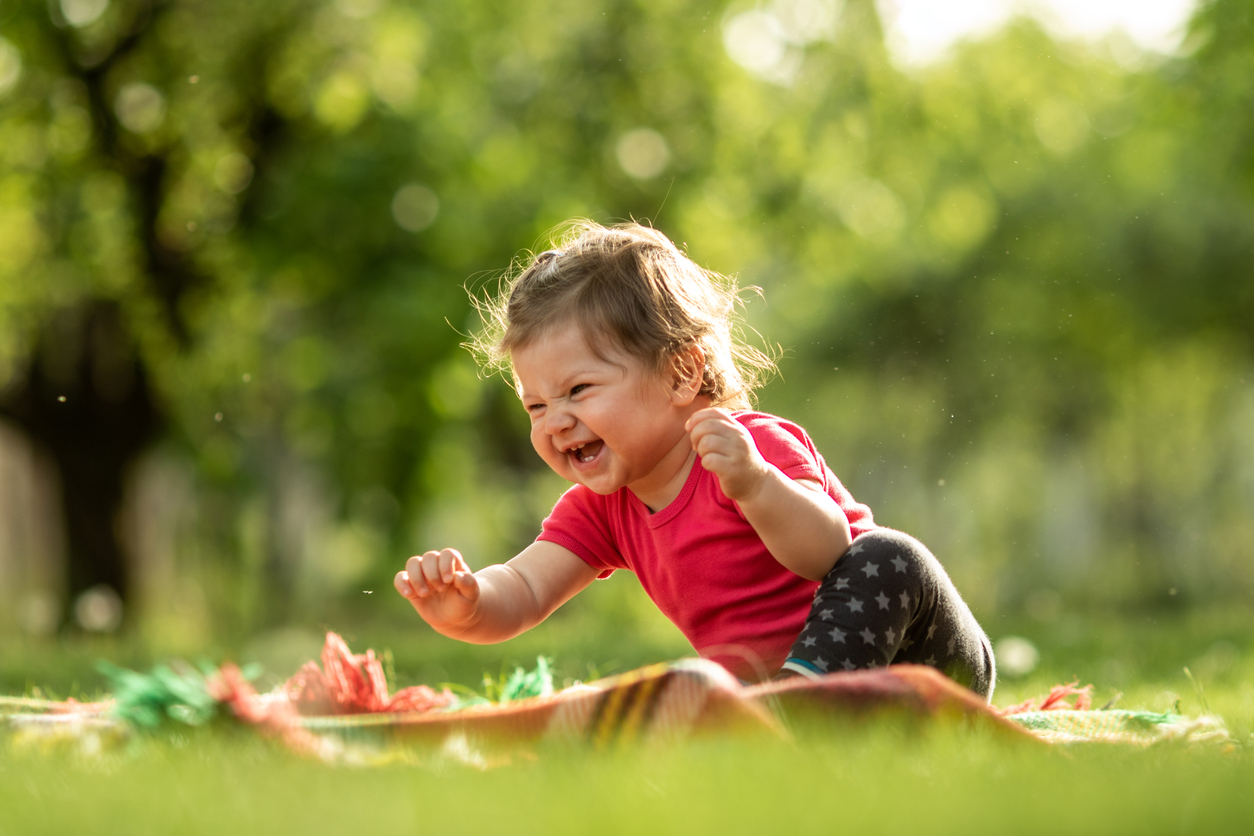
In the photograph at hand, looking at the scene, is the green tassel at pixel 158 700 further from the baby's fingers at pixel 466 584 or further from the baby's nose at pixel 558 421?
the baby's nose at pixel 558 421

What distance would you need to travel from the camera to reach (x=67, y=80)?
27.9ft

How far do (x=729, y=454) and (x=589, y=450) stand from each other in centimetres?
48

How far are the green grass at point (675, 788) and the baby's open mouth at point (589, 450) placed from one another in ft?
3.11

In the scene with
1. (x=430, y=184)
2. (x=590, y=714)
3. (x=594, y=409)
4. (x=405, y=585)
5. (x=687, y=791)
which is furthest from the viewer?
(x=430, y=184)

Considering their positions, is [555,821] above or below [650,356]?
below

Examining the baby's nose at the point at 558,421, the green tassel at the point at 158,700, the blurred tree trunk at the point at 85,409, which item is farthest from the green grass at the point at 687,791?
the blurred tree trunk at the point at 85,409

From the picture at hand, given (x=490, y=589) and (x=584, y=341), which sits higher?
(x=584, y=341)

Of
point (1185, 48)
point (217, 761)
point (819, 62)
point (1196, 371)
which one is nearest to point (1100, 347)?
point (1196, 371)

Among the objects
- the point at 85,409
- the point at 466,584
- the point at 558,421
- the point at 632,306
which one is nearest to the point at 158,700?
the point at 466,584

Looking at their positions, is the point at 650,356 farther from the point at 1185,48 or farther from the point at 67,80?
the point at 67,80

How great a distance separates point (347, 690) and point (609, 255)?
1113 mm

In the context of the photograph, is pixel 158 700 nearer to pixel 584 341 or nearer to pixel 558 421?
pixel 558 421

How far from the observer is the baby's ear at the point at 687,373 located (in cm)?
268

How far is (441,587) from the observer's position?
2.46 metres
